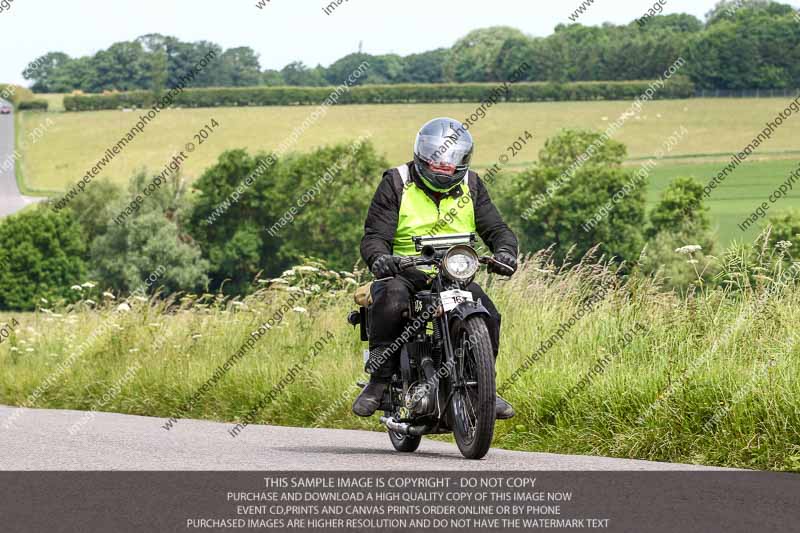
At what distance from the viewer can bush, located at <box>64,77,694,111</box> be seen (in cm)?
11438

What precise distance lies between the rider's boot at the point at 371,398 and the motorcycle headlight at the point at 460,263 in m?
1.13

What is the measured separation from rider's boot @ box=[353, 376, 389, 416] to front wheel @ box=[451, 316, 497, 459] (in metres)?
0.80

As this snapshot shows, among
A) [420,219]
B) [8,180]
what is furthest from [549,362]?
[8,180]

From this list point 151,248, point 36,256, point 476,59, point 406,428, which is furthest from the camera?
point 476,59

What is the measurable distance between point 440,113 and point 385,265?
348 ft

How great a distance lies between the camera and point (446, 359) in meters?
7.49

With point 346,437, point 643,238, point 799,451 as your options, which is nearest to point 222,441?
point 346,437

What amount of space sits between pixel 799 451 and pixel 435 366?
2.24 meters

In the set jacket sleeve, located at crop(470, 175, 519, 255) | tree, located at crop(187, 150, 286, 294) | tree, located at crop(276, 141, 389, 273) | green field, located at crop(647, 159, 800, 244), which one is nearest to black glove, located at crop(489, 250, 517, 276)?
jacket sleeve, located at crop(470, 175, 519, 255)

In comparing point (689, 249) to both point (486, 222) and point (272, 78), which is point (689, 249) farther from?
point (272, 78)

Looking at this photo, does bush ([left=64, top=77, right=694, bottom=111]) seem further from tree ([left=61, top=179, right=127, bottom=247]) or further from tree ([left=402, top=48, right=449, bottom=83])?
tree ([left=61, top=179, right=127, bottom=247])

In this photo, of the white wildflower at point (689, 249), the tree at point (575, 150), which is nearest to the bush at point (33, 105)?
the tree at point (575, 150)

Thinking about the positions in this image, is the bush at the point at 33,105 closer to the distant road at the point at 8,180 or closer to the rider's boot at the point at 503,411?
the distant road at the point at 8,180

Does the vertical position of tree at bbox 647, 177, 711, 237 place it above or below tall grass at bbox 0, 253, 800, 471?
below
